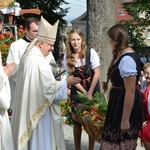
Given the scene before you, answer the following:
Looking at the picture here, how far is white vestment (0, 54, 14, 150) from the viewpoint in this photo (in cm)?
381

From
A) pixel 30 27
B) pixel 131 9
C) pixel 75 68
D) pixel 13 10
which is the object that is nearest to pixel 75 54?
pixel 75 68

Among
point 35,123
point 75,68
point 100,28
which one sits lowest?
point 35,123

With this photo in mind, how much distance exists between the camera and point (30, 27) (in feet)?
18.6

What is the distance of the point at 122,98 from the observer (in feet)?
13.5

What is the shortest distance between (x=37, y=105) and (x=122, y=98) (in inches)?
36.9

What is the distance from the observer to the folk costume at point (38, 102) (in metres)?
4.32

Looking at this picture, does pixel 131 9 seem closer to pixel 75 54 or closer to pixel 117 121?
pixel 75 54

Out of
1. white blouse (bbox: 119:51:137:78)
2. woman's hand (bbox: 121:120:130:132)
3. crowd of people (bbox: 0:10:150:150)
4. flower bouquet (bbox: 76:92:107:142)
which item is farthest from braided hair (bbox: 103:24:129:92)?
flower bouquet (bbox: 76:92:107:142)

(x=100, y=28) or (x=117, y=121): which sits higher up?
(x=100, y=28)

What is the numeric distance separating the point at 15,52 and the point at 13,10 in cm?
226

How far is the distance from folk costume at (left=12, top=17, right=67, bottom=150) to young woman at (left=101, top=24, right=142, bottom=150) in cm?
58

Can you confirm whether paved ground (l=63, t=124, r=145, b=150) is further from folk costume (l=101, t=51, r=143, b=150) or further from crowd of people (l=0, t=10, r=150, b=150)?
folk costume (l=101, t=51, r=143, b=150)

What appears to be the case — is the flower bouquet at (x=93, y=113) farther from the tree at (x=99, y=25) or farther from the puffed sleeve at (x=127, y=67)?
the tree at (x=99, y=25)

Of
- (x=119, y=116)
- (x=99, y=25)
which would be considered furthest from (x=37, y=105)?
(x=99, y=25)
